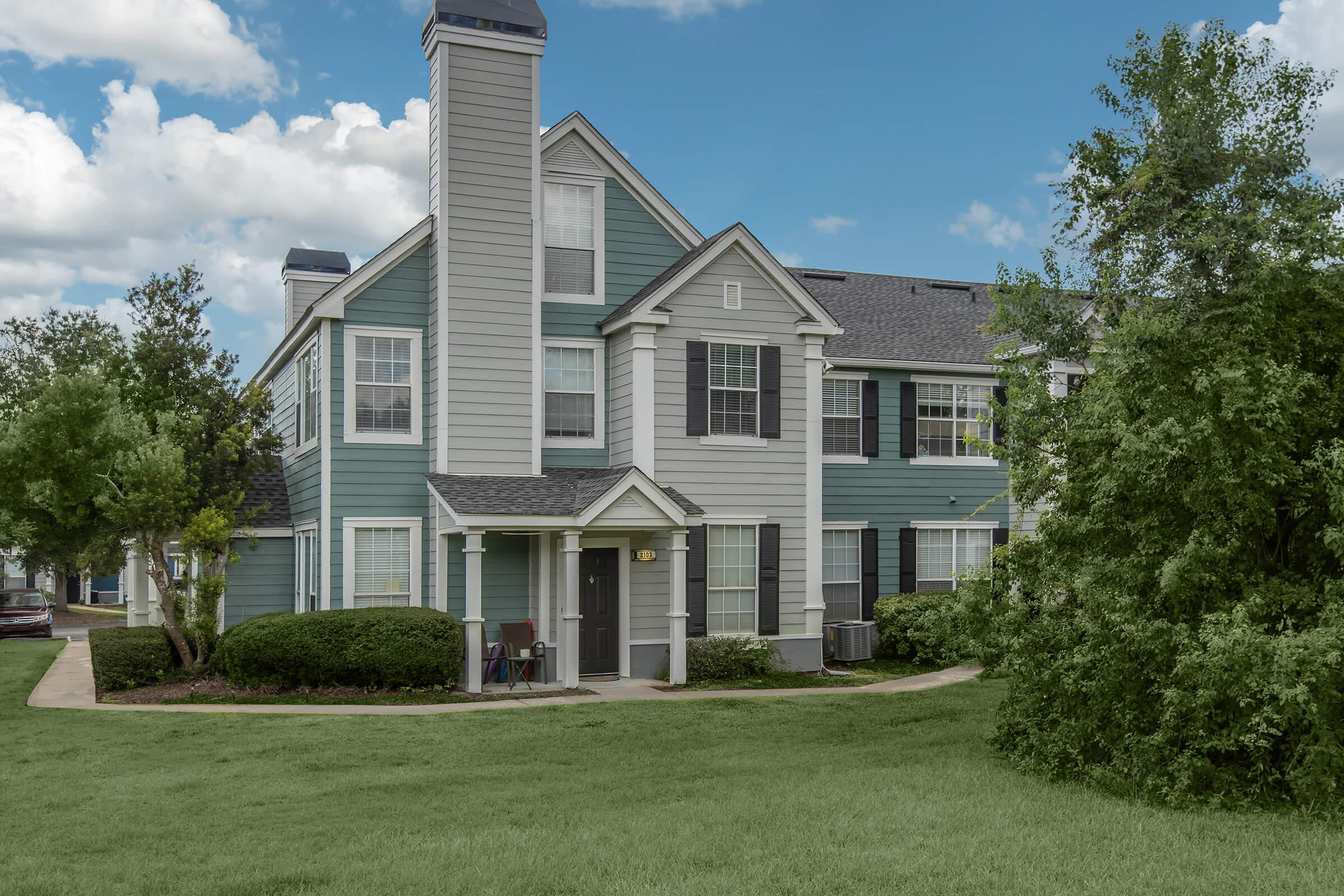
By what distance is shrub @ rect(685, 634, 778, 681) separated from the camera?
17750mm

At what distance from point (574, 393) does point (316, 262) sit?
10868 mm

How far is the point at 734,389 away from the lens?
1867 centimetres

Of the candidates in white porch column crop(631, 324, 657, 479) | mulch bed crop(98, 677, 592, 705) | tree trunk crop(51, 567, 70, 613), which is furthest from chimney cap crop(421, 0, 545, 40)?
tree trunk crop(51, 567, 70, 613)

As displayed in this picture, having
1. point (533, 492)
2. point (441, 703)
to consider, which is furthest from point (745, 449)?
point (441, 703)

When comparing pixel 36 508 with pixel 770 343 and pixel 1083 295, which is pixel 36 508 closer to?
pixel 770 343

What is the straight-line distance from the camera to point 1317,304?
979 cm

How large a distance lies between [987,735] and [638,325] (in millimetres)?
8610

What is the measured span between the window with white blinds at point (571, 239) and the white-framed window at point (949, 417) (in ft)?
22.5

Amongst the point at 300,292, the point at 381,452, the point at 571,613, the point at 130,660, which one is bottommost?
the point at 130,660

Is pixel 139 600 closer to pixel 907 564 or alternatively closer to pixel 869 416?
pixel 869 416

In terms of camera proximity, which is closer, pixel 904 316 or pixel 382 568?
pixel 382 568

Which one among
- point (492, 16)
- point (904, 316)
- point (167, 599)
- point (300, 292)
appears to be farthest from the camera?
point (300, 292)

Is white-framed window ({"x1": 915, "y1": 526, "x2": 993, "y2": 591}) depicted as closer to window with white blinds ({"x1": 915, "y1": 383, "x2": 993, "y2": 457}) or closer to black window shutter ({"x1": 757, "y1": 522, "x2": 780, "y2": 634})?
window with white blinds ({"x1": 915, "y1": 383, "x2": 993, "y2": 457})

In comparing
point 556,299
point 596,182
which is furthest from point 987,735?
point 596,182
